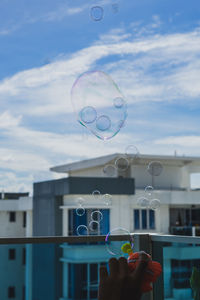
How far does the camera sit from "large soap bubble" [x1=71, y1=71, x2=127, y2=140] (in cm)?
514

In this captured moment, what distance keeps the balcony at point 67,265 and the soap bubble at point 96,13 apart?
295 cm

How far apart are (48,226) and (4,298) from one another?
1641 centimetres

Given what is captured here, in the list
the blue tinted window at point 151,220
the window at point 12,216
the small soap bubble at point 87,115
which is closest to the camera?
the small soap bubble at point 87,115

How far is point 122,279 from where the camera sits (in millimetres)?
1807

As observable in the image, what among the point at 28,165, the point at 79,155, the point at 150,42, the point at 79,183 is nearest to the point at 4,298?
the point at 150,42

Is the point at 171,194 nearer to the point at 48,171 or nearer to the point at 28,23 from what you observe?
the point at 48,171

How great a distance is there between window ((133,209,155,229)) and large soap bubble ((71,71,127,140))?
14364 mm

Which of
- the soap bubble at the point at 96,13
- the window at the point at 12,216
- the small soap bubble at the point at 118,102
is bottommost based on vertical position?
the window at the point at 12,216

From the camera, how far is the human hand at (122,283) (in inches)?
70.5

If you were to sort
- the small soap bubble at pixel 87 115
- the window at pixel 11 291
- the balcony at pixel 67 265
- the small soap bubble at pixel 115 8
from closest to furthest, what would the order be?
1. the balcony at pixel 67 265
2. the window at pixel 11 291
3. the small soap bubble at pixel 87 115
4. the small soap bubble at pixel 115 8

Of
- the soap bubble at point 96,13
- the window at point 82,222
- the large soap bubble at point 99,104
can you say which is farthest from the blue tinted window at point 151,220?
the large soap bubble at point 99,104

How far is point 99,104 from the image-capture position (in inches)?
202

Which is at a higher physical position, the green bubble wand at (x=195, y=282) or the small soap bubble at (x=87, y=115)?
the small soap bubble at (x=87, y=115)

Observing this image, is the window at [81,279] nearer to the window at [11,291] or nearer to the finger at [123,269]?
the window at [11,291]
